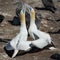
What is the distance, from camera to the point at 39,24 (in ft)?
33.8

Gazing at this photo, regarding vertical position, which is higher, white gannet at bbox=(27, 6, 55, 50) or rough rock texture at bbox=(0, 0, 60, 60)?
white gannet at bbox=(27, 6, 55, 50)

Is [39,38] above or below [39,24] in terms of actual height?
above

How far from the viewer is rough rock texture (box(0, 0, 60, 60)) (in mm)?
8234

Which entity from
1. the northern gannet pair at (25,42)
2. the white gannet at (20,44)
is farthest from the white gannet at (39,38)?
the white gannet at (20,44)

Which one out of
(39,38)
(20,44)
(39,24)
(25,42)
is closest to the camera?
(20,44)

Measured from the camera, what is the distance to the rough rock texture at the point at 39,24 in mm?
8234

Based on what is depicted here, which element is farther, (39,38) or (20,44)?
(39,38)

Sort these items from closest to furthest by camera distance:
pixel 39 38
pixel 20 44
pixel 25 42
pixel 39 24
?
pixel 20 44, pixel 25 42, pixel 39 38, pixel 39 24

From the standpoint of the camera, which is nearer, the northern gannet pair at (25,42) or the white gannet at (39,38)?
the northern gannet pair at (25,42)

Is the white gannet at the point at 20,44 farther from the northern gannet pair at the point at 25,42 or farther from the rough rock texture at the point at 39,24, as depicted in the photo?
the rough rock texture at the point at 39,24

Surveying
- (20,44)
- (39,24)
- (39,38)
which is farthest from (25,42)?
(39,24)

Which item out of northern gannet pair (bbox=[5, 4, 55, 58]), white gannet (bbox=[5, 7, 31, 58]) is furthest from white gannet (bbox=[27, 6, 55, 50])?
white gannet (bbox=[5, 7, 31, 58])

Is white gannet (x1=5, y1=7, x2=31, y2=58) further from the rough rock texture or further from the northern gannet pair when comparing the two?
the rough rock texture

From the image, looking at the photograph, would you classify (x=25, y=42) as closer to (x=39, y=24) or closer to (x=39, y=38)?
(x=39, y=38)
